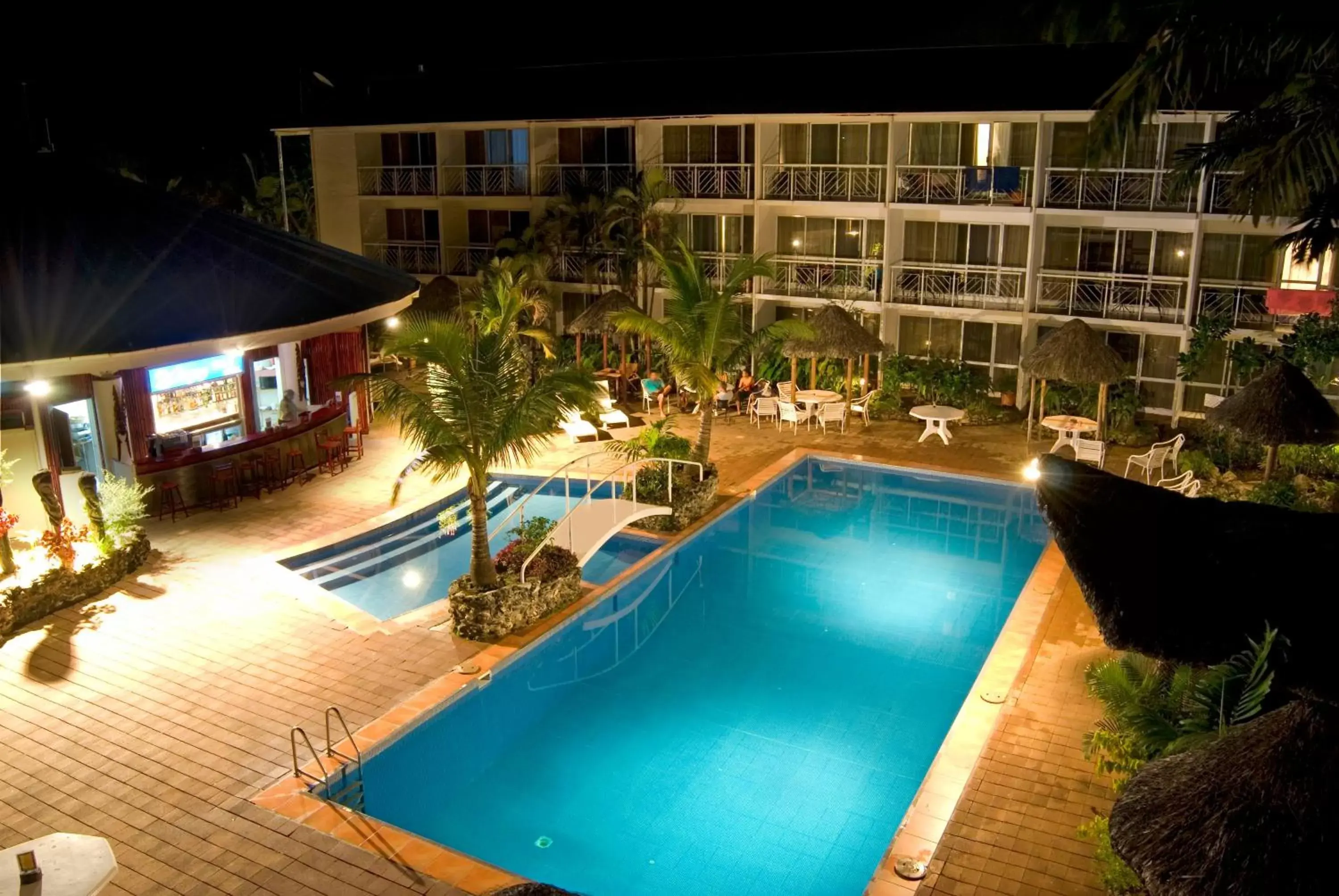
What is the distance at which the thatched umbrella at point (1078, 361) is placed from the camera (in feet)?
62.4

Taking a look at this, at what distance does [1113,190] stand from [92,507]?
1865 cm

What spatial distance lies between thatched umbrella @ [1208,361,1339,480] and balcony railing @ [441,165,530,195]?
17873 mm

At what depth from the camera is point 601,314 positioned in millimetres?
23469

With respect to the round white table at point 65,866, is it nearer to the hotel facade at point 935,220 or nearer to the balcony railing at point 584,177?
A: the hotel facade at point 935,220

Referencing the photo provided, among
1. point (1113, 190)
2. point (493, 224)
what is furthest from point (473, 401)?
point (493, 224)

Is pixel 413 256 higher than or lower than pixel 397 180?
lower

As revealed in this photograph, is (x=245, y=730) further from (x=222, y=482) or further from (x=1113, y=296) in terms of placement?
(x=1113, y=296)

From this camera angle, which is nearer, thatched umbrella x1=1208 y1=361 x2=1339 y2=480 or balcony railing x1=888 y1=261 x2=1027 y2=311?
thatched umbrella x1=1208 y1=361 x2=1339 y2=480

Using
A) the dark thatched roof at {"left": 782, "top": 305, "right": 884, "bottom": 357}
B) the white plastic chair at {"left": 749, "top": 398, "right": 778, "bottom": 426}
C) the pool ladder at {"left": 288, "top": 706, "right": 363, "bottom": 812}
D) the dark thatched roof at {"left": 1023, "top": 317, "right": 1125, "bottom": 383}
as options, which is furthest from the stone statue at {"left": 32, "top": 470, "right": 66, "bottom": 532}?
the dark thatched roof at {"left": 1023, "top": 317, "right": 1125, "bottom": 383}

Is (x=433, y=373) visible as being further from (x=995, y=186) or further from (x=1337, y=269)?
(x=1337, y=269)

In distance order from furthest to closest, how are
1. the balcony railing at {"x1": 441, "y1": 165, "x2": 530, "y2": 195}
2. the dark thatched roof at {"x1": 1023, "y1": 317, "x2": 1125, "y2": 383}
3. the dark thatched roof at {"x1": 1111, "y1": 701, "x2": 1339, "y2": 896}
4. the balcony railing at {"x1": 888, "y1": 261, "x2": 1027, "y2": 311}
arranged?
the balcony railing at {"x1": 441, "y1": 165, "x2": 530, "y2": 195}
the balcony railing at {"x1": 888, "y1": 261, "x2": 1027, "y2": 311}
the dark thatched roof at {"x1": 1023, "y1": 317, "x2": 1125, "y2": 383}
the dark thatched roof at {"x1": 1111, "y1": 701, "x2": 1339, "y2": 896}

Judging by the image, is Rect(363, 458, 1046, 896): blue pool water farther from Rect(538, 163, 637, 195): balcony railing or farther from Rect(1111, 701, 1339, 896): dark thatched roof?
Rect(538, 163, 637, 195): balcony railing

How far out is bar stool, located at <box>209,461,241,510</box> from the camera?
17141 millimetres

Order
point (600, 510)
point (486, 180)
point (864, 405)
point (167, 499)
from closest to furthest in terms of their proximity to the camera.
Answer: point (600, 510), point (167, 499), point (864, 405), point (486, 180)
